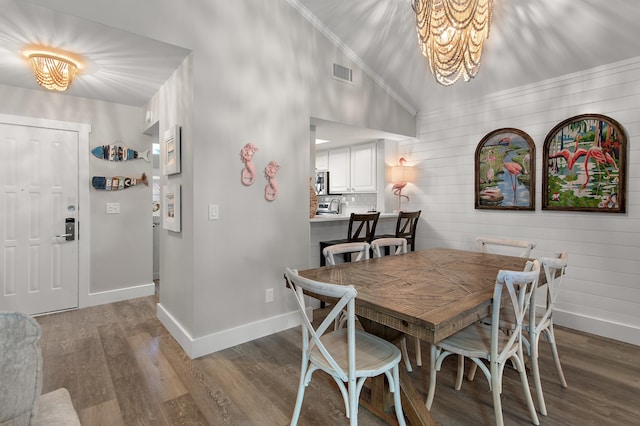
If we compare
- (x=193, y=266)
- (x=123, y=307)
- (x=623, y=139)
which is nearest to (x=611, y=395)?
(x=623, y=139)

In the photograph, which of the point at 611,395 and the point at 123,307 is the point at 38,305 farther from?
the point at 611,395

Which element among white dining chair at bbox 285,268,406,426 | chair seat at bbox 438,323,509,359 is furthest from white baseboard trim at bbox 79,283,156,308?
chair seat at bbox 438,323,509,359

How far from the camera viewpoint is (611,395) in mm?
2041

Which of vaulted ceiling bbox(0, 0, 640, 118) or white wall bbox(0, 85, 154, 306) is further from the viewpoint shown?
white wall bbox(0, 85, 154, 306)

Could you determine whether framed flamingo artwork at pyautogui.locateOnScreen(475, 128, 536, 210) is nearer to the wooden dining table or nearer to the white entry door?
the wooden dining table

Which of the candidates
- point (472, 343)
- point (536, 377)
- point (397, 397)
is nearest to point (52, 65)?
point (397, 397)

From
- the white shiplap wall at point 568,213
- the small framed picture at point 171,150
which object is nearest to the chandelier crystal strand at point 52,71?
the small framed picture at point 171,150

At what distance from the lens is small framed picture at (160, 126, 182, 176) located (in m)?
2.74

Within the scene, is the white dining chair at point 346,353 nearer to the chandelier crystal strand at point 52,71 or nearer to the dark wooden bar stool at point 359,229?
the dark wooden bar stool at point 359,229

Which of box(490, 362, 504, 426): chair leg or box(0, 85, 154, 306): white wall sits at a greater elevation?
box(0, 85, 154, 306): white wall

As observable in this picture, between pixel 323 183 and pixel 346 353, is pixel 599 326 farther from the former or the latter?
pixel 323 183

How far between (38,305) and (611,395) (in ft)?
16.4

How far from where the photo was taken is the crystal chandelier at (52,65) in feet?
8.18

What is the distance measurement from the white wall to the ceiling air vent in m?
2.44
